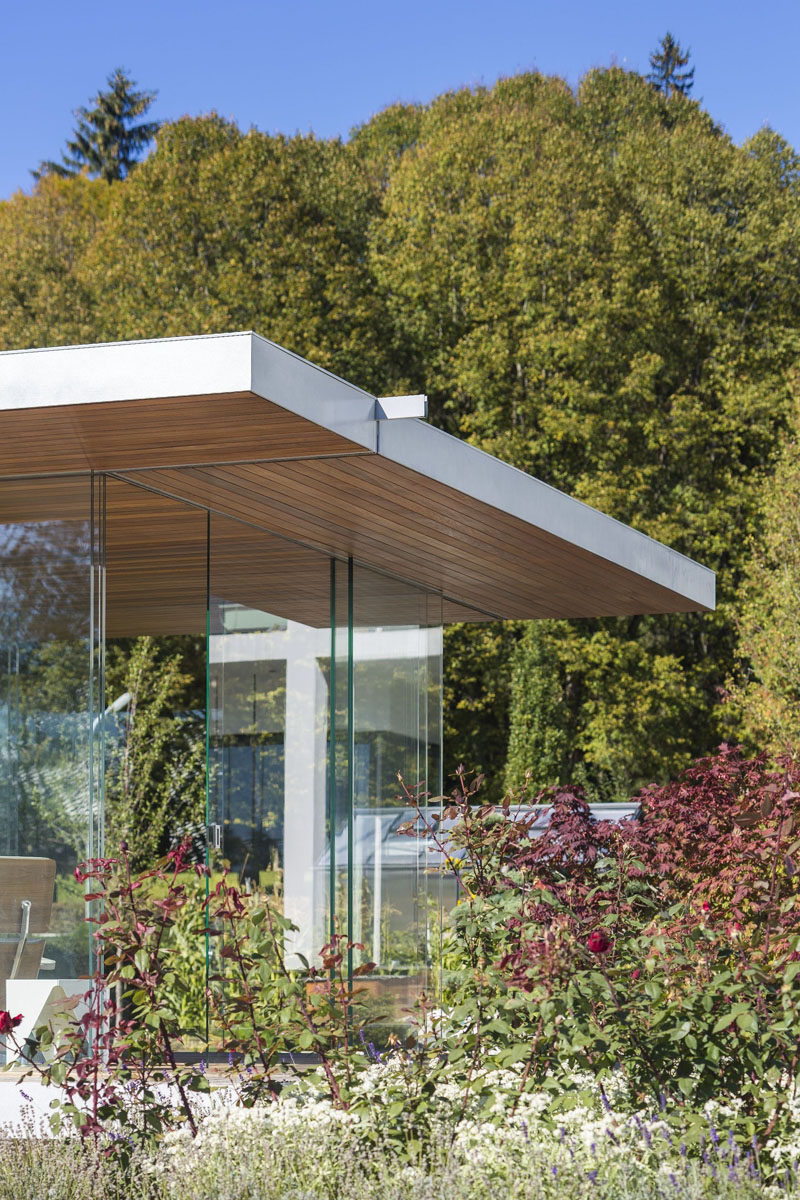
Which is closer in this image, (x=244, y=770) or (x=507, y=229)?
(x=244, y=770)

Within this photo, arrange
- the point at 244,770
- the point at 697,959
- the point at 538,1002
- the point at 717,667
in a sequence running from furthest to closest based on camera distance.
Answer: the point at 717,667 < the point at 244,770 < the point at 697,959 < the point at 538,1002

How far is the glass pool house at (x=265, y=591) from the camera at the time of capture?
190 inches

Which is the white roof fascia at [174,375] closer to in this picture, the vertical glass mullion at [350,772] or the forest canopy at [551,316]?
the vertical glass mullion at [350,772]

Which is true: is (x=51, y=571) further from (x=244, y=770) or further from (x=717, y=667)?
(x=717, y=667)

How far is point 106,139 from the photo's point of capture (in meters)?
30.6

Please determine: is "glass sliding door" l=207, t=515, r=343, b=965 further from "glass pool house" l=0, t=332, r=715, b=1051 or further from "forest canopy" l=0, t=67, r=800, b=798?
"forest canopy" l=0, t=67, r=800, b=798

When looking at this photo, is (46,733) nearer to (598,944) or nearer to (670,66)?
(598,944)

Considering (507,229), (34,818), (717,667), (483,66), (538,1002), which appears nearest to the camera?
(538,1002)

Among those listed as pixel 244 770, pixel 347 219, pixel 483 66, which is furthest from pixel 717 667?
pixel 244 770

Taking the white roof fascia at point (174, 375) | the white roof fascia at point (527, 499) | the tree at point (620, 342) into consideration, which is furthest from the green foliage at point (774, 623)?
the white roof fascia at point (174, 375)

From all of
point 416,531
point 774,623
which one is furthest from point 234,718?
point 774,623

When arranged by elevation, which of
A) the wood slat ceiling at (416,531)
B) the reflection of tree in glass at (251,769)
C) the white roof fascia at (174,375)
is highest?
the white roof fascia at (174,375)

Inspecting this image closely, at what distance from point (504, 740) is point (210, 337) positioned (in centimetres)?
1681

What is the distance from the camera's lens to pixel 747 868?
19.1ft
